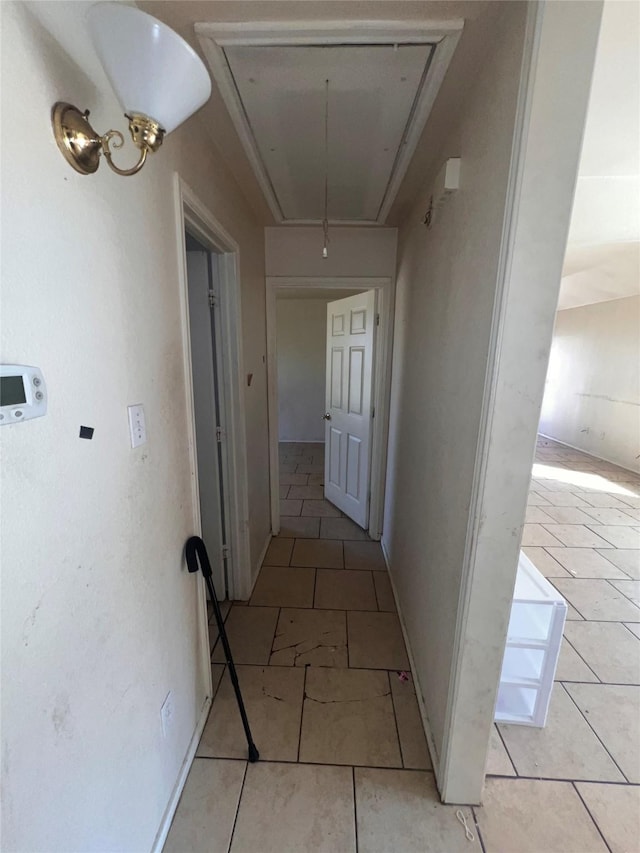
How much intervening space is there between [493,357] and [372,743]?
1.59m

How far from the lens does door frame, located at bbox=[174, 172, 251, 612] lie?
133 cm

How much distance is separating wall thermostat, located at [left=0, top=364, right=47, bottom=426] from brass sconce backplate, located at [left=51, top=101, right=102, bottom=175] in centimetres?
46

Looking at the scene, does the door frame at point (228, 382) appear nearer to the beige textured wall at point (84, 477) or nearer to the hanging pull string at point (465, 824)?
the beige textured wall at point (84, 477)

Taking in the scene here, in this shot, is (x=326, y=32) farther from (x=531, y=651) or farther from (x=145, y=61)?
(x=531, y=651)

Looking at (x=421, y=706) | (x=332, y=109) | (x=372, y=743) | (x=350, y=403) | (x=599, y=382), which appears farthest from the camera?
(x=599, y=382)

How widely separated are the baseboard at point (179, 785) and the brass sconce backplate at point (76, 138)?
1884 millimetres

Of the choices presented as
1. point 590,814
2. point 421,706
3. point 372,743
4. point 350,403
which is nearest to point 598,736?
point 590,814

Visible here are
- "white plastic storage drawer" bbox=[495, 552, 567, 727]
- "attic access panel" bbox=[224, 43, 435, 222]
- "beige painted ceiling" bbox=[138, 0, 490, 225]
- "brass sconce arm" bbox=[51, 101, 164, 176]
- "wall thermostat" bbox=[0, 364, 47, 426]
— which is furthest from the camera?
"white plastic storage drawer" bbox=[495, 552, 567, 727]

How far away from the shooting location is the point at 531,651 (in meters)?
1.63

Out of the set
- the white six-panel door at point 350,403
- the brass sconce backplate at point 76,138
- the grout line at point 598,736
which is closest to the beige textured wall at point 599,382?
the white six-panel door at point 350,403

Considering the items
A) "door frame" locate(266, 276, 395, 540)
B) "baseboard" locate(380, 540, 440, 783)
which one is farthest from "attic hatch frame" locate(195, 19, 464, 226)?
"baseboard" locate(380, 540, 440, 783)

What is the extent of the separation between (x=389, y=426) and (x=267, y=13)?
230 cm

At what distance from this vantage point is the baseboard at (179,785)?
3.73ft

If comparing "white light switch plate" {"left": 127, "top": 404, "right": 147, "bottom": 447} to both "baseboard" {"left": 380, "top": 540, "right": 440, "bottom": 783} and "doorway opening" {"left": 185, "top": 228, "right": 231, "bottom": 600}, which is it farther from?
"baseboard" {"left": 380, "top": 540, "right": 440, "bottom": 783}
